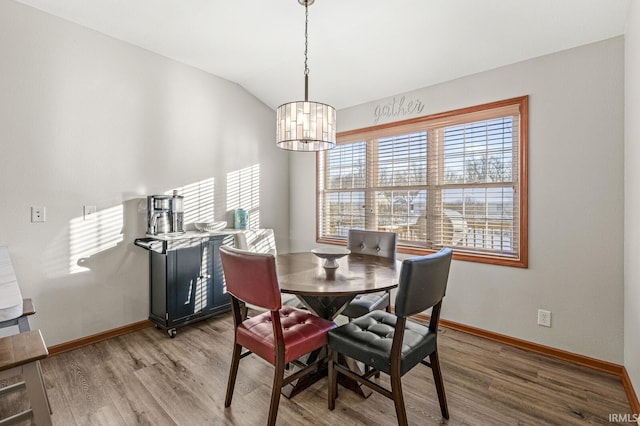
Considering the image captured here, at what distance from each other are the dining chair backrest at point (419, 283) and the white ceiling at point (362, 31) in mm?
1885

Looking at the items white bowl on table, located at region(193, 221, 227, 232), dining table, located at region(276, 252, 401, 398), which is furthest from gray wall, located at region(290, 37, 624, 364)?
white bowl on table, located at region(193, 221, 227, 232)

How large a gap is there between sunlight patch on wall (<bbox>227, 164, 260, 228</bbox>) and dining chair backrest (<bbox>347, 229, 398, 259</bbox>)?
157 centimetres

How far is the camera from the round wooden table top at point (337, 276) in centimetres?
172

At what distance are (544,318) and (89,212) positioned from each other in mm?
3923

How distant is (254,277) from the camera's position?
1643mm

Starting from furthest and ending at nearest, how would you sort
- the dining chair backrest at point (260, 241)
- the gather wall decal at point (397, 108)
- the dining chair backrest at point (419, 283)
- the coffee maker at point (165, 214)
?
1. the gather wall decal at point (397, 108)
2. the dining chair backrest at point (260, 241)
3. the coffee maker at point (165, 214)
4. the dining chair backrest at point (419, 283)

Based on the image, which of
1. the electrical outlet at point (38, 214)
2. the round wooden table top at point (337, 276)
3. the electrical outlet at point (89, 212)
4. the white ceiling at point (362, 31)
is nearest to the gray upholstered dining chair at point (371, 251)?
the round wooden table top at point (337, 276)

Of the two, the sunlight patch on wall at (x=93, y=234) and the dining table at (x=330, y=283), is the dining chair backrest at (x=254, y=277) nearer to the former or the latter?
the dining table at (x=330, y=283)

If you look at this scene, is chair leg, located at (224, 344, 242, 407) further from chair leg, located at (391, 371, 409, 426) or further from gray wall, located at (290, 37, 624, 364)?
gray wall, located at (290, 37, 624, 364)

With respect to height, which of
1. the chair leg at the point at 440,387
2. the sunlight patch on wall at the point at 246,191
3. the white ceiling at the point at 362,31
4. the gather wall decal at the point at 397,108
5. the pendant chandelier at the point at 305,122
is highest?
the white ceiling at the point at 362,31

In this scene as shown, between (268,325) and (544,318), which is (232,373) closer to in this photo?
(268,325)

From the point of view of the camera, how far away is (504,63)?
2.71 metres

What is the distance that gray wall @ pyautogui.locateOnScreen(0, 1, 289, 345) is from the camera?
2.39m

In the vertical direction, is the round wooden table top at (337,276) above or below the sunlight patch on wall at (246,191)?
below
